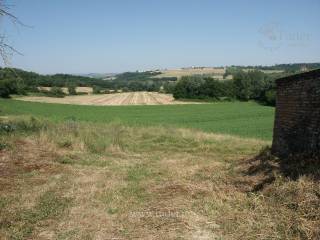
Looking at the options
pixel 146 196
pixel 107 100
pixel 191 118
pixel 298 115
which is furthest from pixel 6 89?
pixel 146 196

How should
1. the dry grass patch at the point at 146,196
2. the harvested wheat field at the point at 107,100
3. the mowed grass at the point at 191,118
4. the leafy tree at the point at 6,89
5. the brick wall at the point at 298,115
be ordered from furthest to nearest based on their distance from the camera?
the harvested wheat field at the point at 107,100, the leafy tree at the point at 6,89, the mowed grass at the point at 191,118, the brick wall at the point at 298,115, the dry grass patch at the point at 146,196

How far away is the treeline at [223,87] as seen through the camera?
→ 71.9m

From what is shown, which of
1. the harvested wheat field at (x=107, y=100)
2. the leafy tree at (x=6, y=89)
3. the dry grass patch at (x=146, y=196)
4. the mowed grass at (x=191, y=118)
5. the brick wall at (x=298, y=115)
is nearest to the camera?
the dry grass patch at (x=146, y=196)

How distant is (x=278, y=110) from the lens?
470 inches

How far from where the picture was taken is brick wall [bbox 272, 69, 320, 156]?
31.1 feet

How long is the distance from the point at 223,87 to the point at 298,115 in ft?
218

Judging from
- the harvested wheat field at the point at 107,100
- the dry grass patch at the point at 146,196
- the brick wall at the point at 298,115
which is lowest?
the harvested wheat field at the point at 107,100

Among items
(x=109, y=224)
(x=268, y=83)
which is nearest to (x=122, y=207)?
(x=109, y=224)

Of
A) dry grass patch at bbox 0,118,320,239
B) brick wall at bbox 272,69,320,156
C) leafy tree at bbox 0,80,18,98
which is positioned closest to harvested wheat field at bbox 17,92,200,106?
leafy tree at bbox 0,80,18,98

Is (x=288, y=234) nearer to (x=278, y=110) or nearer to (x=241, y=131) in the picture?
(x=278, y=110)

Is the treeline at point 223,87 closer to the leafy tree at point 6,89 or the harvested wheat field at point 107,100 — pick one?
the harvested wheat field at point 107,100

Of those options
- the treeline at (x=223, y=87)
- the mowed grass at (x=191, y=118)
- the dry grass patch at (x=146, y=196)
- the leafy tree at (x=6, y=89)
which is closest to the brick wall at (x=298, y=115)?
the dry grass patch at (x=146, y=196)

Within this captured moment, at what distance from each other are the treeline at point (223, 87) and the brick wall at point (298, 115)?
59703 millimetres

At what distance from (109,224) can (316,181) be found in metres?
3.79
